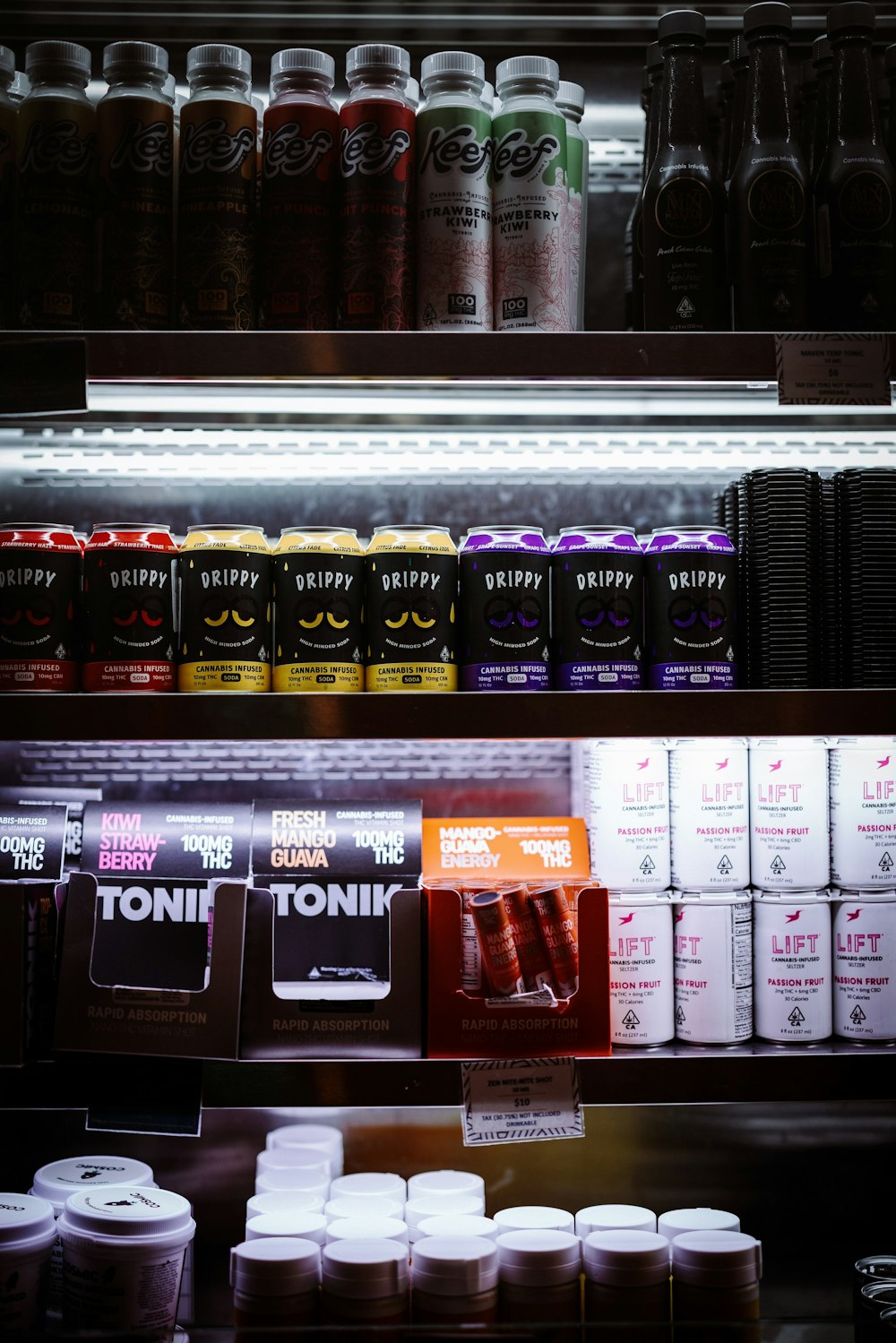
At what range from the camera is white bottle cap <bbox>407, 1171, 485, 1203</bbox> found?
134 cm

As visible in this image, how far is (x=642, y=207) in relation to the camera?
1490 mm

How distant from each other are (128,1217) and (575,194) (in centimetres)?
131

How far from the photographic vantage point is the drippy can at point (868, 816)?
1293mm

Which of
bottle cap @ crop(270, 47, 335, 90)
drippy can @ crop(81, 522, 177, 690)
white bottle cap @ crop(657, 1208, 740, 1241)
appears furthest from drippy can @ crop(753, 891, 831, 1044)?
bottle cap @ crop(270, 47, 335, 90)

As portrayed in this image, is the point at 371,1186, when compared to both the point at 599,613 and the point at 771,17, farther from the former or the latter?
the point at 771,17

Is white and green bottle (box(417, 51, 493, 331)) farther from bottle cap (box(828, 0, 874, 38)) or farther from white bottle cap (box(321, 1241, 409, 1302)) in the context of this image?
white bottle cap (box(321, 1241, 409, 1302))

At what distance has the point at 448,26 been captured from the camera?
5.51ft

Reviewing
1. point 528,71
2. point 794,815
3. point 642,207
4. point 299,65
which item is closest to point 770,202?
point 642,207

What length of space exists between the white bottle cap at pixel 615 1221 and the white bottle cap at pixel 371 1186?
22 cm

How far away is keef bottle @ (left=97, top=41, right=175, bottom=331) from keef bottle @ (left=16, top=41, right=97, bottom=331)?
23mm

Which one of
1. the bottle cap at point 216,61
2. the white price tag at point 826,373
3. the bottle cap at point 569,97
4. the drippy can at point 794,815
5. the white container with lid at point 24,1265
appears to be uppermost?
the bottle cap at point 569,97

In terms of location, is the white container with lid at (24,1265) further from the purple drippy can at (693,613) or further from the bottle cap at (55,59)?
the bottle cap at (55,59)

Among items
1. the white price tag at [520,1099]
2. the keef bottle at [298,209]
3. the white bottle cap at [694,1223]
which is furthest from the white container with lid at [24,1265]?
the keef bottle at [298,209]

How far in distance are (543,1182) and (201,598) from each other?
3.51ft
